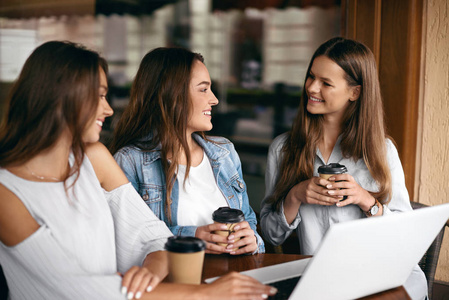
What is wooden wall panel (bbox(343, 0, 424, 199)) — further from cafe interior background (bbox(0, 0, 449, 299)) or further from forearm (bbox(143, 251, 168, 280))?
cafe interior background (bbox(0, 0, 449, 299))

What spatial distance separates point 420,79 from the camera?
97.5 inches

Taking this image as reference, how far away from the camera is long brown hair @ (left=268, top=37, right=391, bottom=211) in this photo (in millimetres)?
2010

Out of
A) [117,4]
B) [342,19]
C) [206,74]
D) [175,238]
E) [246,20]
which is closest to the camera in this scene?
[175,238]

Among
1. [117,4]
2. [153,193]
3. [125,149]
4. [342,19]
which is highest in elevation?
[117,4]

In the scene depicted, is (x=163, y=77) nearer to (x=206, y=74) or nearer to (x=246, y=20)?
(x=206, y=74)

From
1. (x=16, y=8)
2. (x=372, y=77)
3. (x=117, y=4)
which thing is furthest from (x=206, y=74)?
(x=117, y=4)

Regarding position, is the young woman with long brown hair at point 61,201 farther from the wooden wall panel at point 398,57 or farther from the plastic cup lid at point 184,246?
the wooden wall panel at point 398,57

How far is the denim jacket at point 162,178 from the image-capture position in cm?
186

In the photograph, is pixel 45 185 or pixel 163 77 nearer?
pixel 45 185

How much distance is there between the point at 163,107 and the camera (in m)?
1.94

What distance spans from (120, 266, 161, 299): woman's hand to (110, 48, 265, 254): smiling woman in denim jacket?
0.58 m

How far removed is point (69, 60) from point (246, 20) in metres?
11.5

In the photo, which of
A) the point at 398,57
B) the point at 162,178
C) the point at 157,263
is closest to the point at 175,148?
the point at 162,178

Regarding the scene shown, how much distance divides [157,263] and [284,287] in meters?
0.38
